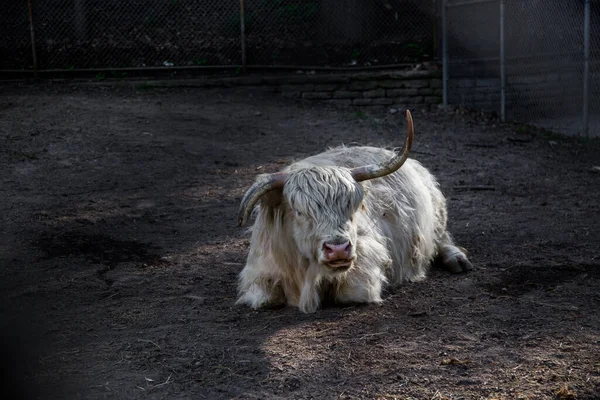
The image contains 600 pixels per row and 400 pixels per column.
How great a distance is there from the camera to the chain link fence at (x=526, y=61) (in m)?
11.6

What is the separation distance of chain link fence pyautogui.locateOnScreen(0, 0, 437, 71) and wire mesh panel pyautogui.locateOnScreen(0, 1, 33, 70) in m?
0.02

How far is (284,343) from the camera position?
4.65 metres

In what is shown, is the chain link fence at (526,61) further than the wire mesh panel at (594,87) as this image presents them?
Yes

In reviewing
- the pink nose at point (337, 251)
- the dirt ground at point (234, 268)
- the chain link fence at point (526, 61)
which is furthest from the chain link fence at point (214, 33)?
the pink nose at point (337, 251)

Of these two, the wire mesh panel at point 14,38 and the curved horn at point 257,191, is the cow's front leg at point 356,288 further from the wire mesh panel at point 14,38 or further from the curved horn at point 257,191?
the wire mesh panel at point 14,38

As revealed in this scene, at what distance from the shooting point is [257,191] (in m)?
5.26

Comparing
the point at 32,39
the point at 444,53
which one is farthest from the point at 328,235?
the point at 32,39

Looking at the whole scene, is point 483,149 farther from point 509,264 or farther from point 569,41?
point 509,264

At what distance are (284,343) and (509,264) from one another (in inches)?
97.9

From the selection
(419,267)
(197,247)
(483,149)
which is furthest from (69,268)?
(483,149)

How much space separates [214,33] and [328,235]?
10423mm

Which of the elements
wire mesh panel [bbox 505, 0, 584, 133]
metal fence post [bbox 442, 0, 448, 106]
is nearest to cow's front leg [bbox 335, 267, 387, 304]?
wire mesh panel [bbox 505, 0, 584, 133]

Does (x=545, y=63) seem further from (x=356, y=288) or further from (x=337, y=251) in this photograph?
(x=337, y=251)

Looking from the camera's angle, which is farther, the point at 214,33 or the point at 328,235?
the point at 214,33
